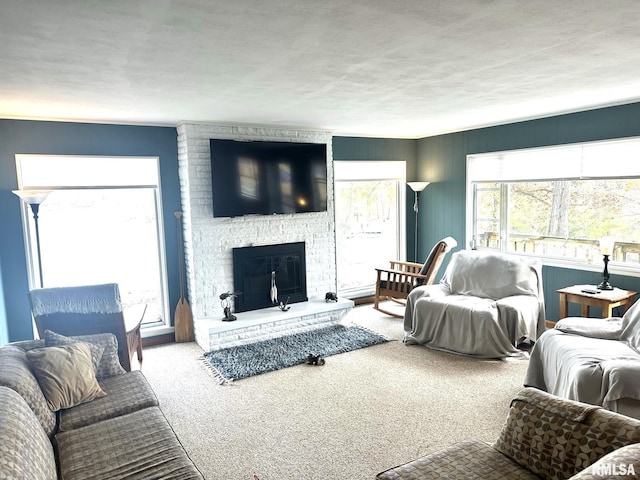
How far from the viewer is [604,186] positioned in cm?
461

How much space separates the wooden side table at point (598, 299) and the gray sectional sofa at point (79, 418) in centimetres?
385

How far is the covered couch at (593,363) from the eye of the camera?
2.61 meters

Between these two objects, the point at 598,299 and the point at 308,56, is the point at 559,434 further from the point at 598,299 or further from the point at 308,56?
the point at 598,299

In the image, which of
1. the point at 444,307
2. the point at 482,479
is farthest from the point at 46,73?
the point at 444,307

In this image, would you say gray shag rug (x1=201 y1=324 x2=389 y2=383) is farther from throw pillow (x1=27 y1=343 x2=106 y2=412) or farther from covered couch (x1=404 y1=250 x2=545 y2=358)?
throw pillow (x1=27 y1=343 x2=106 y2=412)

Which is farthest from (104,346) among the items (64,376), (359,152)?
(359,152)

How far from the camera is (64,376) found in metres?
2.60

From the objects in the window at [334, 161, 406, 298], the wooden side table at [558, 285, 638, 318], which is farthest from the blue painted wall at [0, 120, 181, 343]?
the wooden side table at [558, 285, 638, 318]

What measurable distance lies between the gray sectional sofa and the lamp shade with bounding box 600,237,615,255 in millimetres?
4185

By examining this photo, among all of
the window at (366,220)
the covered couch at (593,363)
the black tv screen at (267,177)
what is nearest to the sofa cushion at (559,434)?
the covered couch at (593,363)

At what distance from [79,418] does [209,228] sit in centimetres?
285

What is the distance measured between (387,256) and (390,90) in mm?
3704

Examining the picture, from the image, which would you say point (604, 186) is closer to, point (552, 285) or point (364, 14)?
point (552, 285)

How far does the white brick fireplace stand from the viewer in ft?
16.1
